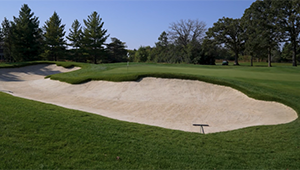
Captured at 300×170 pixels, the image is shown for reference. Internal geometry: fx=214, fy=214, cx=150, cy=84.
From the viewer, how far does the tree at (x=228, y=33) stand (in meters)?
49.8

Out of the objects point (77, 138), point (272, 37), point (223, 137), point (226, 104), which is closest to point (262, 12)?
point (272, 37)

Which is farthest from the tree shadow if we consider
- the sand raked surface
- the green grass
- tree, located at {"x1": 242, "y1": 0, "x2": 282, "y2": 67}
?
tree, located at {"x1": 242, "y1": 0, "x2": 282, "y2": 67}

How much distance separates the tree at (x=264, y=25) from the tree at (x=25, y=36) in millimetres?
45661

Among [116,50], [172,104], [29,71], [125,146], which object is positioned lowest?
[172,104]

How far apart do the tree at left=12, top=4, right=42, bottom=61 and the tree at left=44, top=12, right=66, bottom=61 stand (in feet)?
7.45

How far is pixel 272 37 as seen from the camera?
41.2 m

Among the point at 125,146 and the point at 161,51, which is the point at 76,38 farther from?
the point at 125,146

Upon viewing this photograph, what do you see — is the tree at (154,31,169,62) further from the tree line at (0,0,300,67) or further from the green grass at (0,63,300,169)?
the green grass at (0,63,300,169)

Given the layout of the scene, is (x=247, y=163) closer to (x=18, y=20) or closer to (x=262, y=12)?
(x=262, y=12)

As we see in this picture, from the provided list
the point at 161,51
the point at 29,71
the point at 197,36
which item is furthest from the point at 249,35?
the point at 29,71

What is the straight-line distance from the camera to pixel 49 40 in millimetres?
47531

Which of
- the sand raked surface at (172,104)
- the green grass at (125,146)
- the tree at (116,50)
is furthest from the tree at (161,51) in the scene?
the green grass at (125,146)

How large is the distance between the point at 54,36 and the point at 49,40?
150 centimetres

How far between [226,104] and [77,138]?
333 inches
